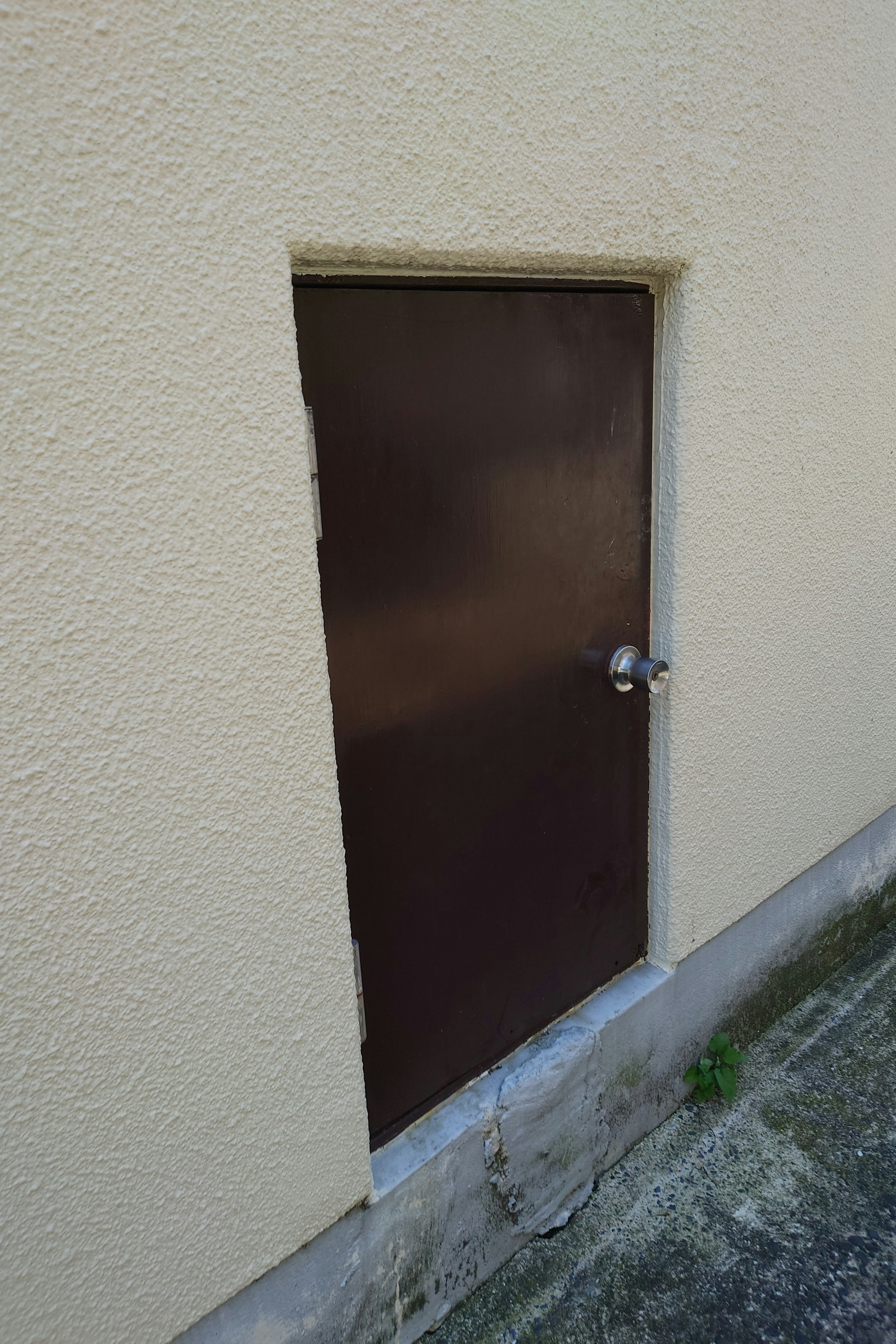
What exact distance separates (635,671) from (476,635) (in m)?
0.48

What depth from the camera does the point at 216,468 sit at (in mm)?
1203

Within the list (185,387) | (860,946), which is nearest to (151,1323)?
(185,387)

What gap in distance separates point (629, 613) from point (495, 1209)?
154 centimetres

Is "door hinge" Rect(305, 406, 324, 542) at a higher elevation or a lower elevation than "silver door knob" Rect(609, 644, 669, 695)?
higher

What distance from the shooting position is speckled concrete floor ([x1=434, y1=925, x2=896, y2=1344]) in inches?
75.7

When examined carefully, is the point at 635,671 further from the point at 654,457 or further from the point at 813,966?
the point at 813,966

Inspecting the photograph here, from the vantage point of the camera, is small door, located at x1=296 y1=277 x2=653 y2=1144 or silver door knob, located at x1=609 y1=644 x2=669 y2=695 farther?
silver door knob, located at x1=609 y1=644 x2=669 y2=695

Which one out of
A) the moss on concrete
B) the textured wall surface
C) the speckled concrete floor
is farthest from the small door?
the moss on concrete

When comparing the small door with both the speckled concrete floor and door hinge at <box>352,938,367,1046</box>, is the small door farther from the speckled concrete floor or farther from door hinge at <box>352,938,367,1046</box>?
the speckled concrete floor

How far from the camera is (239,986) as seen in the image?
4.60 feet

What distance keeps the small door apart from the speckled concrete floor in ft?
1.88

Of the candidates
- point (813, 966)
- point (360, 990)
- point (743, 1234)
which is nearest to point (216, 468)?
point (360, 990)

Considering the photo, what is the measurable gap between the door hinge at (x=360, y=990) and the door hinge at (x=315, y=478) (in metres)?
0.81

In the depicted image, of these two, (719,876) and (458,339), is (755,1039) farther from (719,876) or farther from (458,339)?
(458,339)
